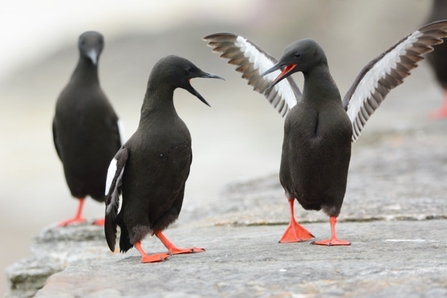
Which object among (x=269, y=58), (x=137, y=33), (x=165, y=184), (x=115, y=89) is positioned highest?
(x=137, y=33)

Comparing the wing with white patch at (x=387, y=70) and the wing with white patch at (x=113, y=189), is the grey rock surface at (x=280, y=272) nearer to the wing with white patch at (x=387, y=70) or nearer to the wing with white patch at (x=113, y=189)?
the wing with white patch at (x=113, y=189)

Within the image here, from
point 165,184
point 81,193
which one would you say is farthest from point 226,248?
point 81,193

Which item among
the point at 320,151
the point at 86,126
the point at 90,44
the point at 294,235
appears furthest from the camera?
the point at 90,44

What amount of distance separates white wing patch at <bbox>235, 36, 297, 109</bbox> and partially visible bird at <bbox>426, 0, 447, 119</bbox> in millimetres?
5742

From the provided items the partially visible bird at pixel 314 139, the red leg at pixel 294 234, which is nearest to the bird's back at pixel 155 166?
the partially visible bird at pixel 314 139

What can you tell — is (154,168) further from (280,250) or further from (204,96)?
(204,96)

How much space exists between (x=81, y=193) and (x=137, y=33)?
1377 centimetres

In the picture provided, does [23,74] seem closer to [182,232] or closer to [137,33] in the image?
[137,33]

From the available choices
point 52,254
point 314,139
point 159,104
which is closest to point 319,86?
point 314,139

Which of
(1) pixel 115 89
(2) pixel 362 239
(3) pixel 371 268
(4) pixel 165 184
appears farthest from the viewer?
(1) pixel 115 89

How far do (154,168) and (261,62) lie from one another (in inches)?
67.6

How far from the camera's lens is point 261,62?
21.6ft

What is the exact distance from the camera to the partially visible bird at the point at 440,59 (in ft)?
39.0

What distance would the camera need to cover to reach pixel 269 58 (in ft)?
21.4
